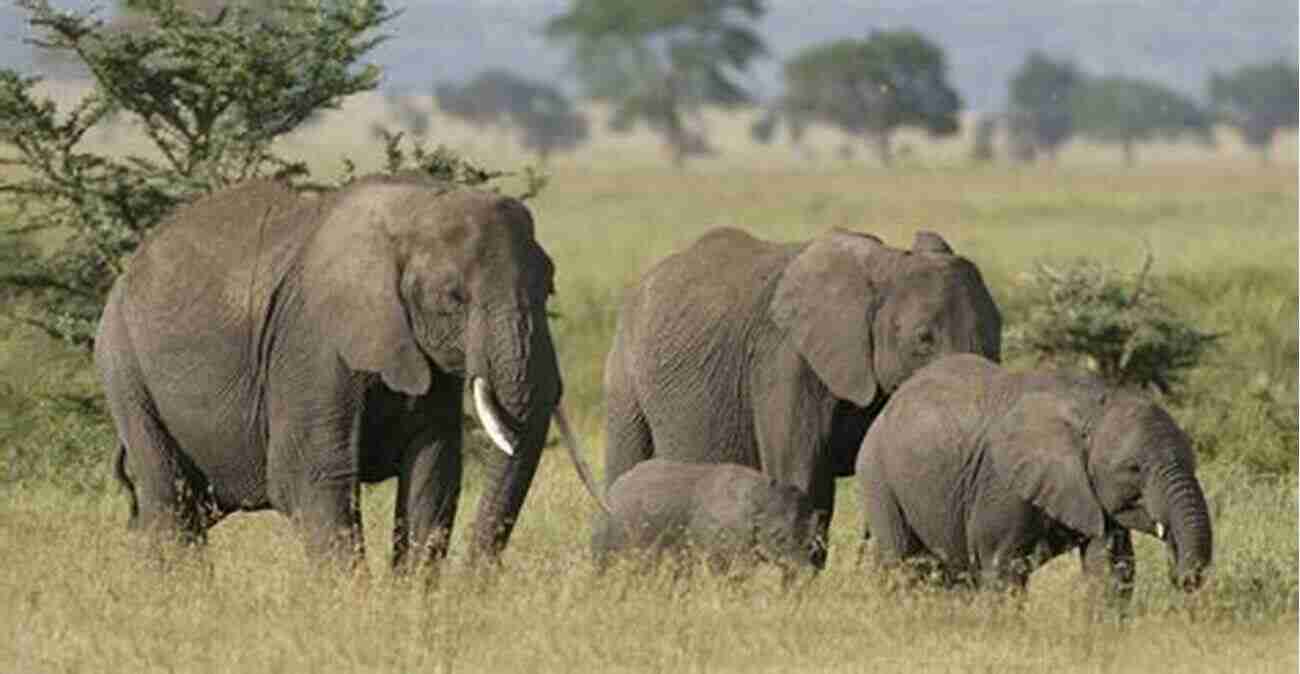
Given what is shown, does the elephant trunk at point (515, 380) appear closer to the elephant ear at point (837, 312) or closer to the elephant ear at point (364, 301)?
the elephant ear at point (364, 301)

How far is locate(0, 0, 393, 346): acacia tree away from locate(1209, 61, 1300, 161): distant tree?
10612 cm

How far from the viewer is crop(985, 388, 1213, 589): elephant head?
46.1 ft

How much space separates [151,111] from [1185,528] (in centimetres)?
827

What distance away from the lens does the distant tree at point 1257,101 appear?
416 ft

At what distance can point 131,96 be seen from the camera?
2025cm

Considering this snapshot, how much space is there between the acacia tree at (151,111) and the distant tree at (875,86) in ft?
210

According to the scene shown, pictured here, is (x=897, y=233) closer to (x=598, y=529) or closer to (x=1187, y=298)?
(x=1187, y=298)

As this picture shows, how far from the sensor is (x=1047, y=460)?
1451cm

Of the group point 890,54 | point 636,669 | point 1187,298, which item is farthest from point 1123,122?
point 636,669

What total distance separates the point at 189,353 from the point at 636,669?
9.34 feet

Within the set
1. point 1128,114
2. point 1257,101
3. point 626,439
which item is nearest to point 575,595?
point 626,439

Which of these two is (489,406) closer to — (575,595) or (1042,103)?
(575,595)

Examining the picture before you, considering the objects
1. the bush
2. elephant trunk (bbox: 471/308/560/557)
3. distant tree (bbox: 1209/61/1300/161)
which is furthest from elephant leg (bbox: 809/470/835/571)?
Result: distant tree (bbox: 1209/61/1300/161)

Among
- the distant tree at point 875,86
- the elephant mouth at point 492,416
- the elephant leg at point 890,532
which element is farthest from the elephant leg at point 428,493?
the distant tree at point 875,86
